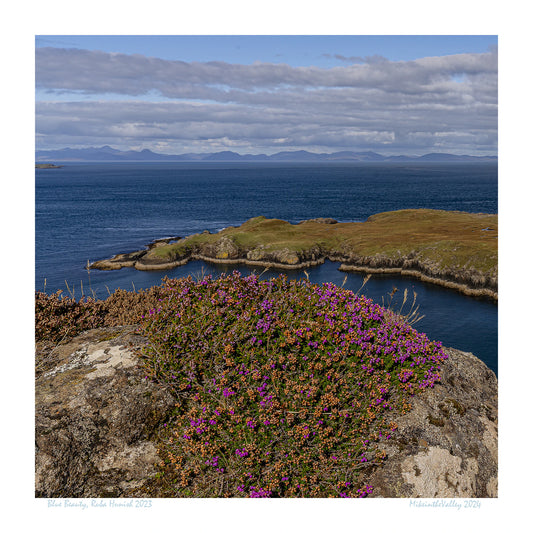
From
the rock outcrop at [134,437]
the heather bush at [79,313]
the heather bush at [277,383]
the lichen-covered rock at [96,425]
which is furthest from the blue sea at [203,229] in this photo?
the rock outcrop at [134,437]

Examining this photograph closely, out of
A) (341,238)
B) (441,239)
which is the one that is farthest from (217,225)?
(441,239)

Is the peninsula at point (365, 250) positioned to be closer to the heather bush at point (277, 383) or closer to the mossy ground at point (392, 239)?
the mossy ground at point (392, 239)

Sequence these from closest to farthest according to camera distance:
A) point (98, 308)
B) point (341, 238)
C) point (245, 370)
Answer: point (245, 370) → point (98, 308) → point (341, 238)

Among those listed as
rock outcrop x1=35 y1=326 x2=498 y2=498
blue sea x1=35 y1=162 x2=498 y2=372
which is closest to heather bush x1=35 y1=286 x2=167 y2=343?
blue sea x1=35 y1=162 x2=498 y2=372

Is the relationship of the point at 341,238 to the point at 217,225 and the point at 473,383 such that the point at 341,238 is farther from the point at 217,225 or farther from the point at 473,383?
the point at 473,383
